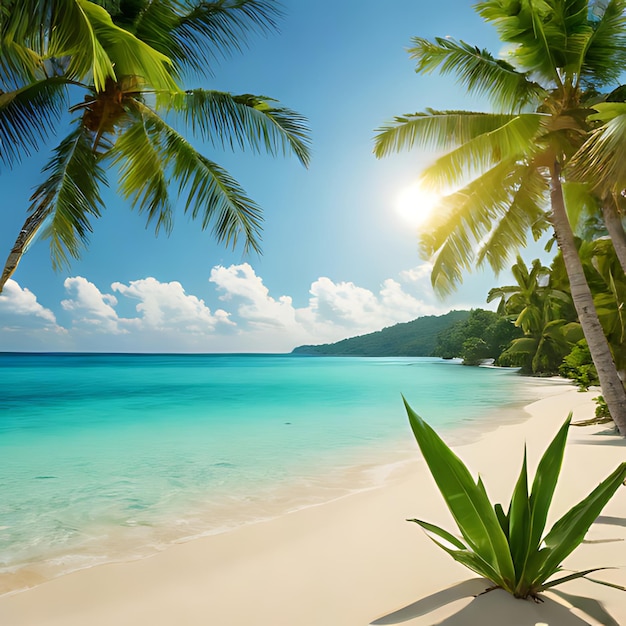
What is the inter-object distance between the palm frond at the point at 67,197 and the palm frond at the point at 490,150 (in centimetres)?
574

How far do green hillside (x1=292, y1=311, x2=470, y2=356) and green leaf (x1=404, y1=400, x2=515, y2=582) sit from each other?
383 feet

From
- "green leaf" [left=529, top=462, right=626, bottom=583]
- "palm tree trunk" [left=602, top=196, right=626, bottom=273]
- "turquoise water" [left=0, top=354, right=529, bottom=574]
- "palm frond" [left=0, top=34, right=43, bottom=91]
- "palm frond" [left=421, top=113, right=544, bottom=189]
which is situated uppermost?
"palm frond" [left=0, top=34, right=43, bottom=91]

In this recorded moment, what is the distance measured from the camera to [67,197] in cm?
716

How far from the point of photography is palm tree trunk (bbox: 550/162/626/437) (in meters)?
6.77

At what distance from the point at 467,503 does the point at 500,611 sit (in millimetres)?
428

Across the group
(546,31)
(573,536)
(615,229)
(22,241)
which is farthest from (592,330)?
(22,241)

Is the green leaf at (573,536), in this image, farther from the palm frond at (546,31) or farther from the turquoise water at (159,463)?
the palm frond at (546,31)

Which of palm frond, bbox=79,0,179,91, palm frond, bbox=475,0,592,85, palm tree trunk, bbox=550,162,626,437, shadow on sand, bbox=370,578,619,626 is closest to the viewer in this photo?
shadow on sand, bbox=370,578,619,626

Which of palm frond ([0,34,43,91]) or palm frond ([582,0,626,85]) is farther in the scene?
palm frond ([582,0,626,85])

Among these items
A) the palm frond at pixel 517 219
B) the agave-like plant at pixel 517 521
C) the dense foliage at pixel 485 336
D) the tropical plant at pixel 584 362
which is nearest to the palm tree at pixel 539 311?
the dense foliage at pixel 485 336

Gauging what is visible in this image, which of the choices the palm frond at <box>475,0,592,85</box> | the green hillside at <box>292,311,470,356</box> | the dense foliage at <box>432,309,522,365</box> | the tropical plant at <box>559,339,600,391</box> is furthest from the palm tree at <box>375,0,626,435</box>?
the green hillside at <box>292,311,470,356</box>

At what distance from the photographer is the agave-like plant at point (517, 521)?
2.01 m

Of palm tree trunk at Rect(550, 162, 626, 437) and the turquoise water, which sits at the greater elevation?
palm tree trunk at Rect(550, 162, 626, 437)

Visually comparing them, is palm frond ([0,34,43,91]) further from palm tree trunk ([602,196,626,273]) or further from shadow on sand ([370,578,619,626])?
palm tree trunk ([602,196,626,273])
